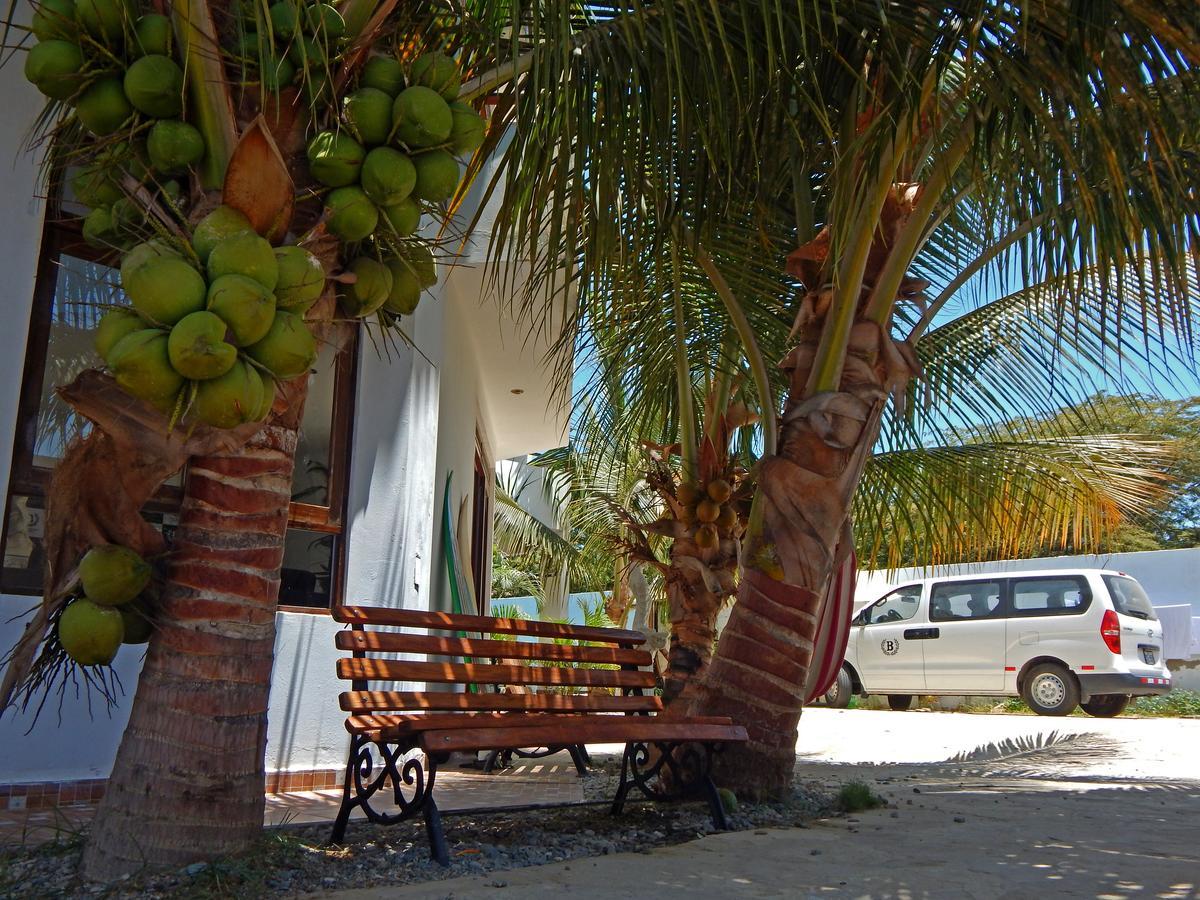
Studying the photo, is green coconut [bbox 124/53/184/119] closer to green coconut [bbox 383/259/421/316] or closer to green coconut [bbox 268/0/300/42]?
green coconut [bbox 268/0/300/42]

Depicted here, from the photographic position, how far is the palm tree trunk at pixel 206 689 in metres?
2.86

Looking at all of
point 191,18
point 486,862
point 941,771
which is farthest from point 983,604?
point 191,18

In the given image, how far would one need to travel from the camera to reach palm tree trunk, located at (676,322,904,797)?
470 cm

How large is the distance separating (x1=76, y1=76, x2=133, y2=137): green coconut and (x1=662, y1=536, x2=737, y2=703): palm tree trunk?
14.5 ft

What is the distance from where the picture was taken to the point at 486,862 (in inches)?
135

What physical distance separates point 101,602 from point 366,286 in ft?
3.76

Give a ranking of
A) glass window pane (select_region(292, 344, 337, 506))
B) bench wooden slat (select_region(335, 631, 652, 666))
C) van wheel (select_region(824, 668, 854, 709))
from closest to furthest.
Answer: bench wooden slat (select_region(335, 631, 652, 666)) < glass window pane (select_region(292, 344, 337, 506)) < van wheel (select_region(824, 668, 854, 709))

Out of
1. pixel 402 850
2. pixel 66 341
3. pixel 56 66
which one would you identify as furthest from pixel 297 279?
pixel 66 341

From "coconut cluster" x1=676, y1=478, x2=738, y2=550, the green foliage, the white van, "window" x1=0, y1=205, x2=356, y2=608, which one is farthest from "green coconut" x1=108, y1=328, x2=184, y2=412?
the white van

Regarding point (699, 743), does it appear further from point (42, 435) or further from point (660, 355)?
point (42, 435)

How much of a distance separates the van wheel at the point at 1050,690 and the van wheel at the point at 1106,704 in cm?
54

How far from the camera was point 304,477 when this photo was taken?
6109 millimetres

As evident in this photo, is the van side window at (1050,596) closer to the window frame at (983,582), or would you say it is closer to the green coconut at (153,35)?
the window frame at (983,582)

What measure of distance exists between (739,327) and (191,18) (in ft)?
10.6
